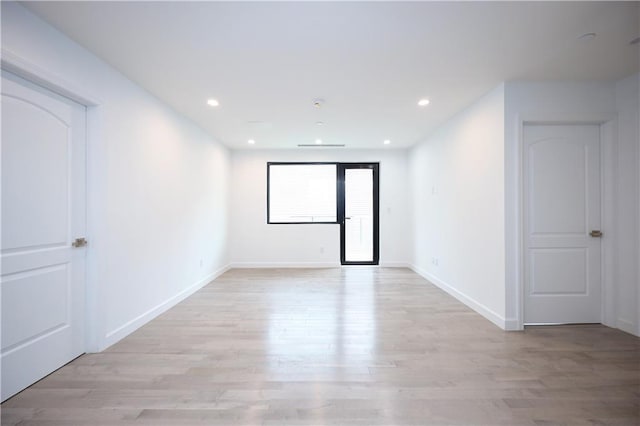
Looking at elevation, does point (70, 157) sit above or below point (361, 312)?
above

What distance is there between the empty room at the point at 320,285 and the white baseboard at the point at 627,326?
0.02 meters

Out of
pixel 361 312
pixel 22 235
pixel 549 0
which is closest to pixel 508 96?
pixel 549 0

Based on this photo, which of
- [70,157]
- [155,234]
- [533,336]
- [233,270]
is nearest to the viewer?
[70,157]

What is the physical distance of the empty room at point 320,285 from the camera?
190cm

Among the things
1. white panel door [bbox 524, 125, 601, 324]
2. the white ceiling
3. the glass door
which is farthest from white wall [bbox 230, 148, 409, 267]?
white panel door [bbox 524, 125, 601, 324]

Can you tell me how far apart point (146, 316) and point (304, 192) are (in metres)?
3.91

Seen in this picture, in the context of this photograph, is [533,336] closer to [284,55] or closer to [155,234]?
[284,55]

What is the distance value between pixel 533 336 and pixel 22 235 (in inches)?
171

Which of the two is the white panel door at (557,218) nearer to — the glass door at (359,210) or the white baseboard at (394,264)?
the white baseboard at (394,264)

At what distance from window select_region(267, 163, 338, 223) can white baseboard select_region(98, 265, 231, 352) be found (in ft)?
7.19

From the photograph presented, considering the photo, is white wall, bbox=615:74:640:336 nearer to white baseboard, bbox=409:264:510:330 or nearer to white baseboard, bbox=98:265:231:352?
white baseboard, bbox=409:264:510:330

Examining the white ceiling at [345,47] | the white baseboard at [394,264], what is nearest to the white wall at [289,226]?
the white baseboard at [394,264]

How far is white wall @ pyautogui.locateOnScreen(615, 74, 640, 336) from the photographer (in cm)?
290

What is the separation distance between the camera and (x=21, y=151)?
1.99 meters
